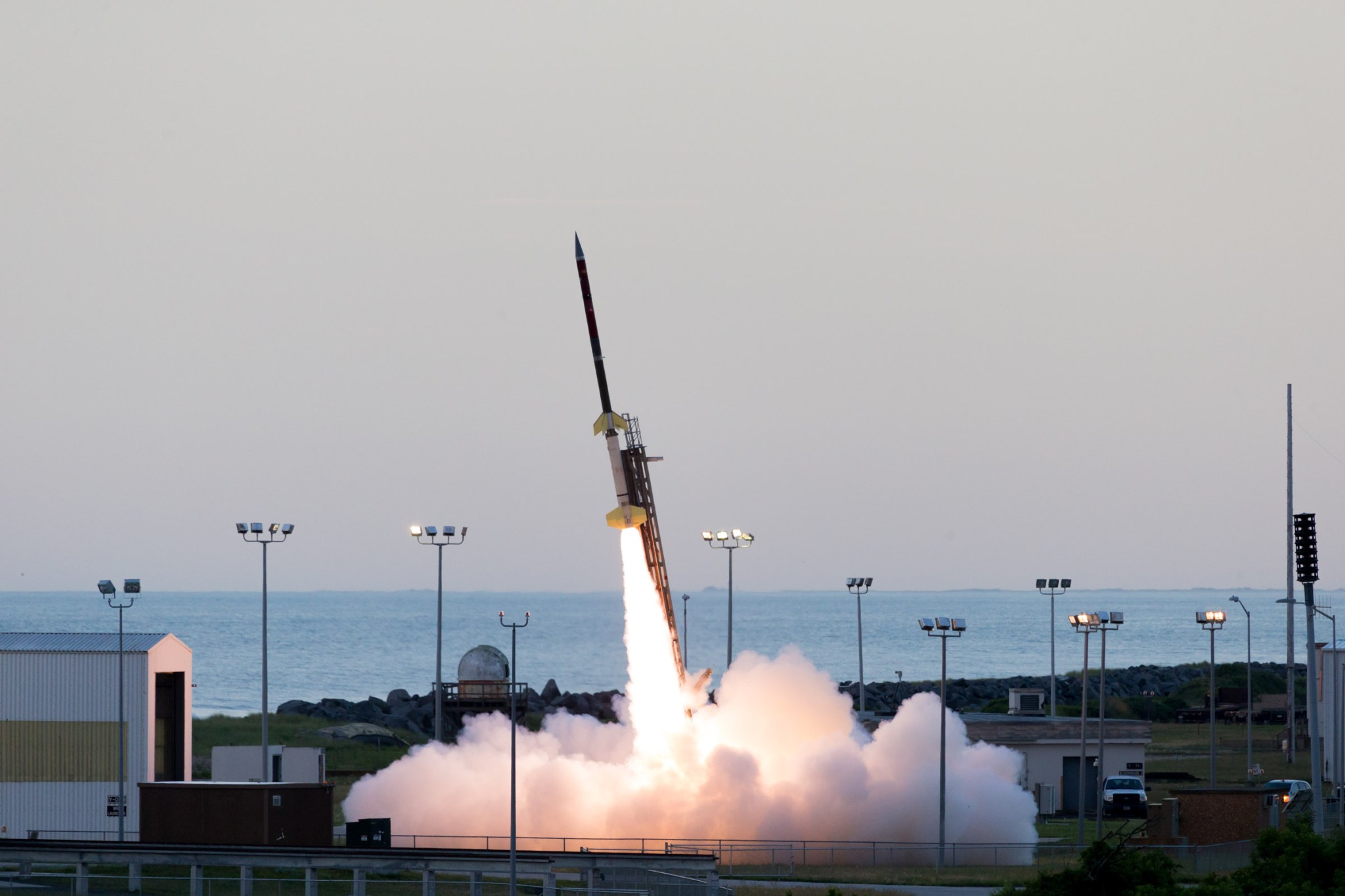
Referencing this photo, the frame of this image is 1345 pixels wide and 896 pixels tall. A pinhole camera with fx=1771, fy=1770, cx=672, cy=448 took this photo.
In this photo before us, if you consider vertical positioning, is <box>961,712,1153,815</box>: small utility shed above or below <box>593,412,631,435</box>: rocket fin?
below

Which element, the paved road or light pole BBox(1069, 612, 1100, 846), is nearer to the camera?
the paved road

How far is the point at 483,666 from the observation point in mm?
74438

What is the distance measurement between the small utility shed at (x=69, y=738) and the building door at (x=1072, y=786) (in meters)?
34.3

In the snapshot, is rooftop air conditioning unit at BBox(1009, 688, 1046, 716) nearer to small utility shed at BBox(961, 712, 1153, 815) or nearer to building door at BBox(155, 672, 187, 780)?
small utility shed at BBox(961, 712, 1153, 815)

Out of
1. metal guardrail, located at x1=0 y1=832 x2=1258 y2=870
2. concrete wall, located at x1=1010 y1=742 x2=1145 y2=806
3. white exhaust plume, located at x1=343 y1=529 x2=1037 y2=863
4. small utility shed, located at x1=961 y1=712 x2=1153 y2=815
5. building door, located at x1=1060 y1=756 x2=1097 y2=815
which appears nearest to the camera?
metal guardrail, located at x1=0 y1=832 x2=1258 y2=870

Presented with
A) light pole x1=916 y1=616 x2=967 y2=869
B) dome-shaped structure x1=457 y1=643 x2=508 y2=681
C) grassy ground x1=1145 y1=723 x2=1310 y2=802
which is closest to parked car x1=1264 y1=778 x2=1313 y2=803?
grassy ground x1=1145 y1=723 x2=1310 y2=802

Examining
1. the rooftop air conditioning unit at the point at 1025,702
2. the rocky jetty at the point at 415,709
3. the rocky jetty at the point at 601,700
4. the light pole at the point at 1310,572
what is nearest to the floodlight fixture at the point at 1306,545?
the light pole at the point at 1310,572

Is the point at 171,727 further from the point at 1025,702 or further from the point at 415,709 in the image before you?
the point at 415,709

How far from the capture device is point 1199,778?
78500 mm

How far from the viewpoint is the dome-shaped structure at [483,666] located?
7419cm

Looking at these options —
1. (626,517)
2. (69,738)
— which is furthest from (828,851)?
(69,738)

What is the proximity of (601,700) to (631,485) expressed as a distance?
2631 inches

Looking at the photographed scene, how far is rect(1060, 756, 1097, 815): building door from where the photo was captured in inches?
2687

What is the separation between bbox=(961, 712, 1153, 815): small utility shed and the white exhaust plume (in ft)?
42.9
